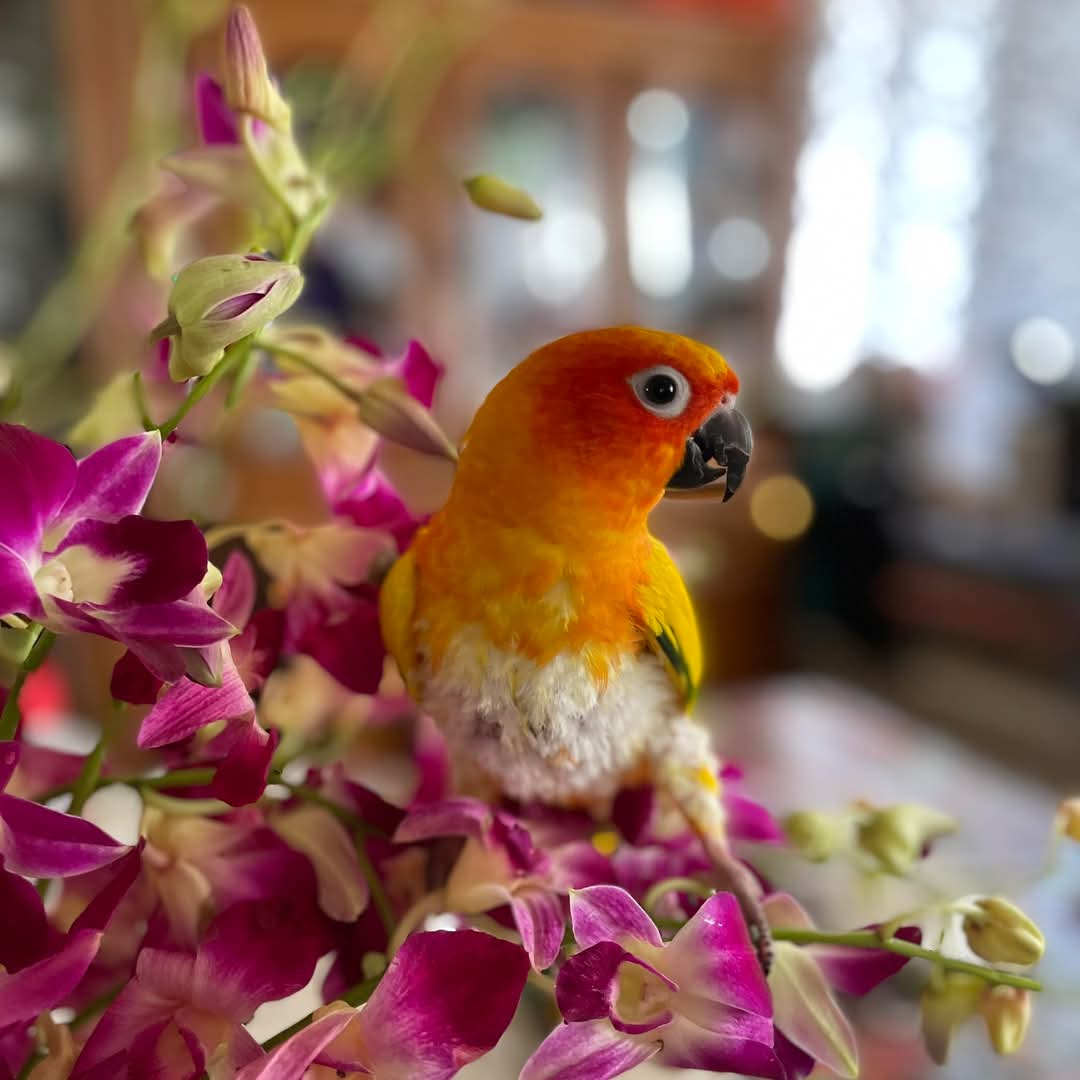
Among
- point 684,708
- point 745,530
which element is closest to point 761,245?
point 745,530

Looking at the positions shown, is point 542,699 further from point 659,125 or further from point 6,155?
point 659,125

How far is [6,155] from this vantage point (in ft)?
7.59

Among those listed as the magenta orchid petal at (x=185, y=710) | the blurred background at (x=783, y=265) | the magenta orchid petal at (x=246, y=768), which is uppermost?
the magenta orchid petal at (x=185, y=710)

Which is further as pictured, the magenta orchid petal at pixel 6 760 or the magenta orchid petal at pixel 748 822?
the magenta orchid petal at pixel 748 822

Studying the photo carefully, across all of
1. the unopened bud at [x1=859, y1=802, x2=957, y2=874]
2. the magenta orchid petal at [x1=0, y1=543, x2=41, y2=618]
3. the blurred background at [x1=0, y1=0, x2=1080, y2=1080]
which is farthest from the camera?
the blurred background at [x1=0, y1=0, x2=1080, y2=1080]

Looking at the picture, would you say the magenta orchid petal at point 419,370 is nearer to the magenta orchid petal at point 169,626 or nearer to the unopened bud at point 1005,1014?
the magenta orchid petal at point 169,626

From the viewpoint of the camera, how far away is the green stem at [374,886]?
0.27 meters

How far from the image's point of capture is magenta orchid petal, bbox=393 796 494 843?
0.26 metres

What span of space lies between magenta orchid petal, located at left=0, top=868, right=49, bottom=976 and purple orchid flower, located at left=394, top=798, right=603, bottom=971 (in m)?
0.08

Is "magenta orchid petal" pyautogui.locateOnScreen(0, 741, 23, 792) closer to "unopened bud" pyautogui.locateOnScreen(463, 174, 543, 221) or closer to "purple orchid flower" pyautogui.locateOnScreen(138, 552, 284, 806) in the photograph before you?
"purple orchid flower" pyautogui.locateOnScreen(138, 552, 284, 806)

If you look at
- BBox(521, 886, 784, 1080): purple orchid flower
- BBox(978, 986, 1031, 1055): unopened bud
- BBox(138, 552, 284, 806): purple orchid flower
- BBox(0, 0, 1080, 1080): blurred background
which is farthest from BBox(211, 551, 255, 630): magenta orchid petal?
BBox(0, 0, 1080, 1080): blurred background

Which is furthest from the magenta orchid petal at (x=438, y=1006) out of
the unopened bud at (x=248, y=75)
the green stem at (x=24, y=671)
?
the unopened bud at (x=248, y=75)

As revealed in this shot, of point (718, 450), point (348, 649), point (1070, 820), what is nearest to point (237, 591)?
point (348, 649)

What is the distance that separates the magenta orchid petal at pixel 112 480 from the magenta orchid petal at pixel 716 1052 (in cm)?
17
